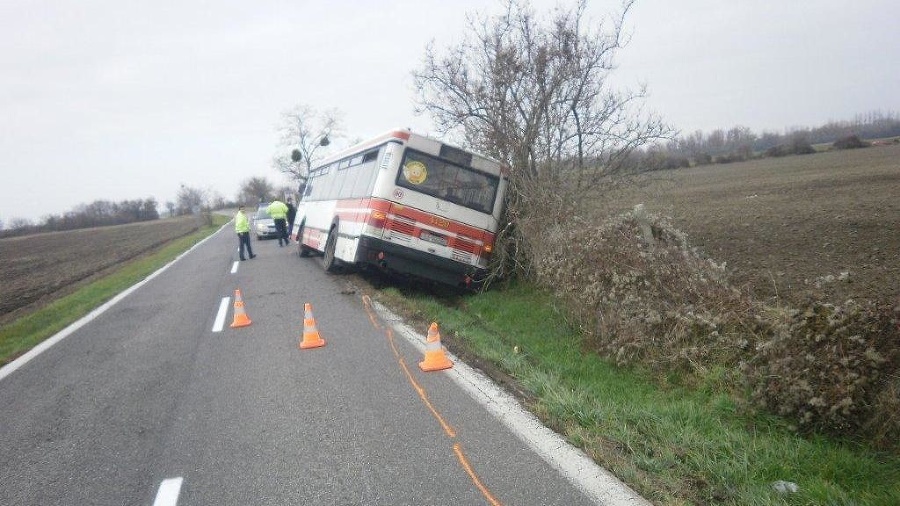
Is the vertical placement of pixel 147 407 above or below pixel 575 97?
below

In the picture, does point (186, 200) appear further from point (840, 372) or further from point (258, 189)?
point (840, 372)

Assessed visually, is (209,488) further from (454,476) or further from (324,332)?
(324,332)

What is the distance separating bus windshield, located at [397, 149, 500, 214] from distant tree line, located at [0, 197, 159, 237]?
72.1 metres

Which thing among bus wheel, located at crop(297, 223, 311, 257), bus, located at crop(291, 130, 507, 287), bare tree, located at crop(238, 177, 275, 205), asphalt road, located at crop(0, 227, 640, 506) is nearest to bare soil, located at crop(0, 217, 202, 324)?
bus wheel, located at crop(297, 223, 311, 257)

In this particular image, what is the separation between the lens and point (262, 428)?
482 cm

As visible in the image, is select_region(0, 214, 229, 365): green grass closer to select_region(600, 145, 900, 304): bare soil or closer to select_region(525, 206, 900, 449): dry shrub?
select_region(525, 206, 900, 449): dry shrub

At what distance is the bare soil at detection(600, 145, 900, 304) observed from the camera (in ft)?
25.0

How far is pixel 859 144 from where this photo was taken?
39.6 metres

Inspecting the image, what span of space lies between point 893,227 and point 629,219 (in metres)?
6.90

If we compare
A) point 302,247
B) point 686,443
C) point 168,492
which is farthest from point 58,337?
point 302,247

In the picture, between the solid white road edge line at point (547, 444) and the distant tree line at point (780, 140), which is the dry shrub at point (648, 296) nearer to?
the solid white road edge line at point (547, 444)

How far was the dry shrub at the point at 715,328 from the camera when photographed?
4.02 metres

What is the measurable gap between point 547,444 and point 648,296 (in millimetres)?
2765

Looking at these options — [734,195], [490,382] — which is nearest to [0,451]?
[490,382]
